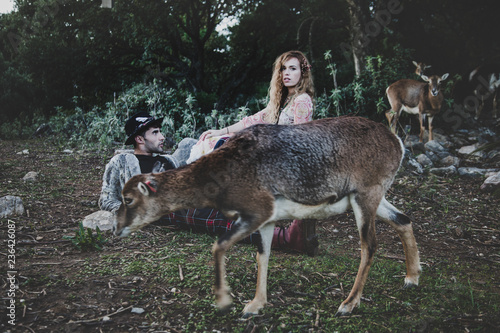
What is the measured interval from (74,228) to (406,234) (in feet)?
12.3

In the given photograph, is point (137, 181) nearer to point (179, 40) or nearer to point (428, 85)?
point (428, 85)

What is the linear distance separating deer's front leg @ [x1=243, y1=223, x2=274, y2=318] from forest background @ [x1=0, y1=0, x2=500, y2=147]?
7251 millimetres

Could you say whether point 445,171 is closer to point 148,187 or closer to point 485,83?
point 148,187

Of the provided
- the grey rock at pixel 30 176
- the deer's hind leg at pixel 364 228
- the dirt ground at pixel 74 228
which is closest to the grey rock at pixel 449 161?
the dirt ground at pixel 74 228

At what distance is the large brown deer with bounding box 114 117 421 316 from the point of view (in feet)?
9.12

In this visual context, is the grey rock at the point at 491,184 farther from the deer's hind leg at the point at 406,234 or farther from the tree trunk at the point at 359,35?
the tree trunk at the point at 359,35

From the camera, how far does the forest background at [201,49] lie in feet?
36.6

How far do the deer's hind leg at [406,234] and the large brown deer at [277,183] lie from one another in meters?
0.30

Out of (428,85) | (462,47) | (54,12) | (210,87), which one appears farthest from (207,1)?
(462,47)

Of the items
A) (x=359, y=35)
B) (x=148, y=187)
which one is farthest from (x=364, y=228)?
(x=359, y=35)

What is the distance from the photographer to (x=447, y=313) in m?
2.95

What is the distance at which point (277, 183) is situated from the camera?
280 centimetres

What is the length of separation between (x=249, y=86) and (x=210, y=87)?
168cm

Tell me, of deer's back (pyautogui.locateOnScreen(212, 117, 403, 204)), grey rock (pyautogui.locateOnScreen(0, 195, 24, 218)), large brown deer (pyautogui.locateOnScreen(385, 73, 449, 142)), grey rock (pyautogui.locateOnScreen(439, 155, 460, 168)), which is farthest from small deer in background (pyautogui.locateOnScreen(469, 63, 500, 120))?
grey rock (pyautogui.locateOnScreen(0, 195, 24, 218))
